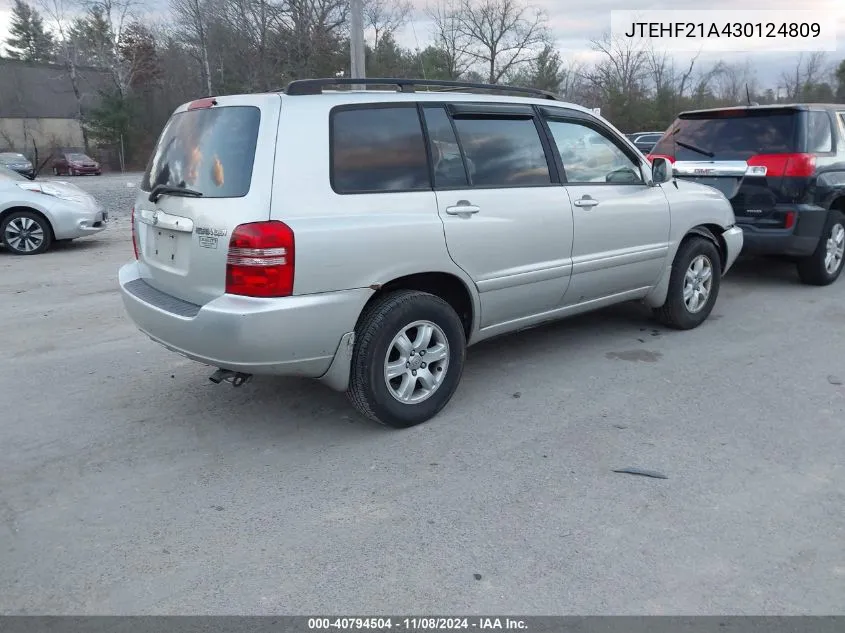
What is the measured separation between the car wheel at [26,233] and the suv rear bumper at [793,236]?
9.22 m

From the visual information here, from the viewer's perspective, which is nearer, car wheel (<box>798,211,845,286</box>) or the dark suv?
the dark suv

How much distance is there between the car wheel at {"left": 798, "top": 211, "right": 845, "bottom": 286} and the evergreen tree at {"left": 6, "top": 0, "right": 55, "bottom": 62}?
226 feet

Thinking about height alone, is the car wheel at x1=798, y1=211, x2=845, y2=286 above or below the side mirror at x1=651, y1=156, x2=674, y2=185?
below

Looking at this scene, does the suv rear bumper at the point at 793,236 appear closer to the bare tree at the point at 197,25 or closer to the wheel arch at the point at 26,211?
the wheel arch at the point at 26,211

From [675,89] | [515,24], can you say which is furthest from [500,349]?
[675,89]

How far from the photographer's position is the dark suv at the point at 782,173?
269 inches

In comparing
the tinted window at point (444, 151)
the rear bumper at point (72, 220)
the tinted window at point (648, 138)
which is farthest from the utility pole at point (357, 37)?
the tinted window at point (648, 138)

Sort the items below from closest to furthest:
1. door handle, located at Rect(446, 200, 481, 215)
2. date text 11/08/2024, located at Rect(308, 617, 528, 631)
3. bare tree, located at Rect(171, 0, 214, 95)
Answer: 1. date text 11/08/2024, located at Rect(308, 617, 528, 631)
2. door handle, located at Rect(446, 200, 481, 215)
3. bare tree, located at Rect(171, 0, 214, 95)

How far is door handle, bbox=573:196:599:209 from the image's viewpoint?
476 centimetres

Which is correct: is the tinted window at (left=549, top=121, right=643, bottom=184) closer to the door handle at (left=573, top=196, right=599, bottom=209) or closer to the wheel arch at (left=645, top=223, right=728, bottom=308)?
the door handle at (left=573, top=196, right=599, bottom=209)

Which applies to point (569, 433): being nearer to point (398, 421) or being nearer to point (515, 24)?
point (398, 421)

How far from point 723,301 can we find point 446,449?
427 cm

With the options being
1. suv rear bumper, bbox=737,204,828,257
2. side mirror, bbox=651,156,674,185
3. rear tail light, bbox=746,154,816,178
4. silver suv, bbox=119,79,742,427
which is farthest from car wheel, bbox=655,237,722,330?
rear tail light, bbox=746,154,816,178

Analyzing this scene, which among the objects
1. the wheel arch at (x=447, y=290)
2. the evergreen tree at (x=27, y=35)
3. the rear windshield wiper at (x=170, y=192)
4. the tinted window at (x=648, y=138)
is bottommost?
the wheel arch at (x=447, y=290)
